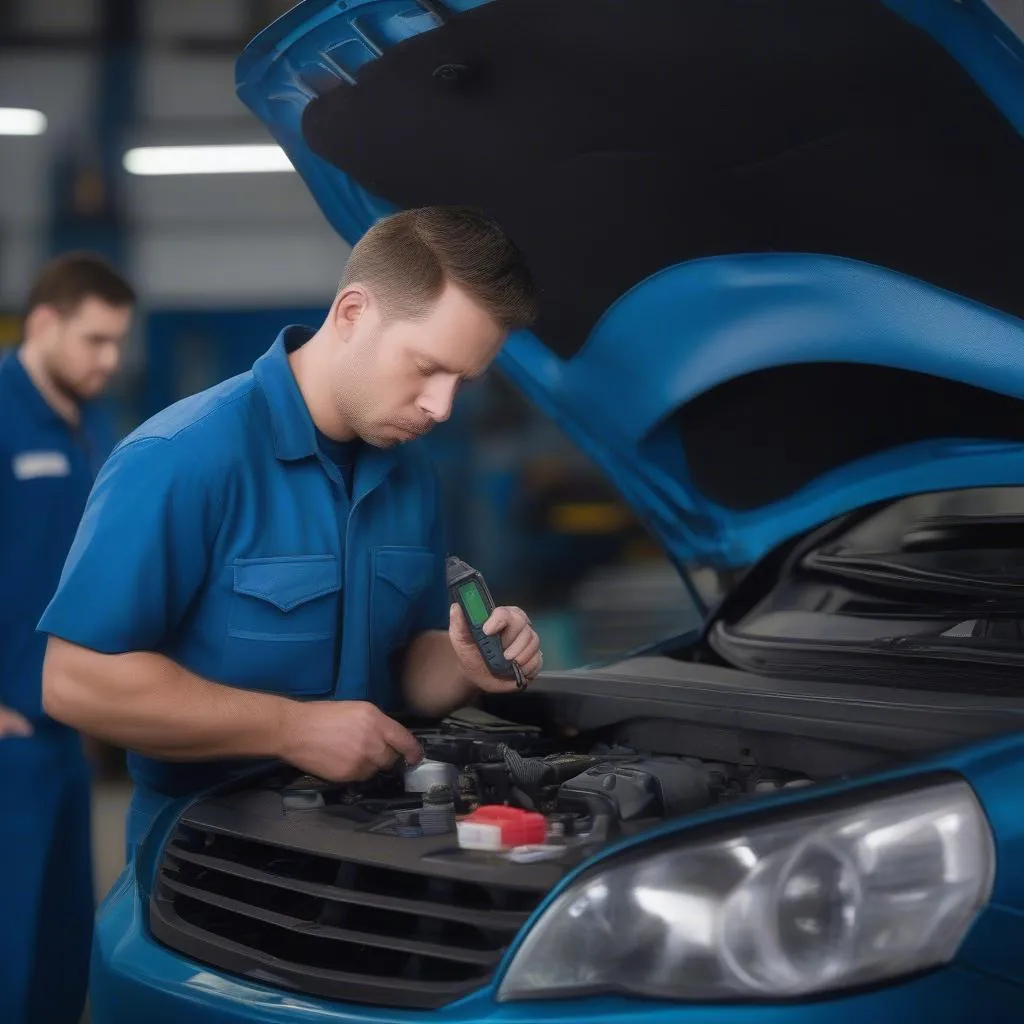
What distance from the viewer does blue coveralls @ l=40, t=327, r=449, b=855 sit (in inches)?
59.1

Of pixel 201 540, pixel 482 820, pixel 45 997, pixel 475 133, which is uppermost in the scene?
pixel 475 133

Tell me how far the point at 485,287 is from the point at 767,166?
38 centimetres

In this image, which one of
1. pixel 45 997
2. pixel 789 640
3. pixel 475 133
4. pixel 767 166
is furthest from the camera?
pixel 45 997

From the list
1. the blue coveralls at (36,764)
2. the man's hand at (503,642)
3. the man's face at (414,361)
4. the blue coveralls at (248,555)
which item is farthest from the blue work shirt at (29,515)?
the man's face at (414,361)

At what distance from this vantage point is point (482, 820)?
1.30m

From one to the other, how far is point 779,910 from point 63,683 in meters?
0.82

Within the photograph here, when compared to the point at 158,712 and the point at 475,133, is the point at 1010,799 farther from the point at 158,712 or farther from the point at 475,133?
the point at 475,133

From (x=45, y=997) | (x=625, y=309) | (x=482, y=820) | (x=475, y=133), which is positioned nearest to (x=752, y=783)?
(x=482, y=820)

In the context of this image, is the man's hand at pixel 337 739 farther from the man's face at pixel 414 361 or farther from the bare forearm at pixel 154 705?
the man's face at pixel 414 361

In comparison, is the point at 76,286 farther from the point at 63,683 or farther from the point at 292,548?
the point at 63,683

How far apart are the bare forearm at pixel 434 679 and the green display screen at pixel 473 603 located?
0.17 m

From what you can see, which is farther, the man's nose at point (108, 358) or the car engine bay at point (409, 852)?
the man's nose at point (108, 358)

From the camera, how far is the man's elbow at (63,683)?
1.49 meters

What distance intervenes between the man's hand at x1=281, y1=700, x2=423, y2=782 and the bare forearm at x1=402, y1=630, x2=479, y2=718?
302mm
